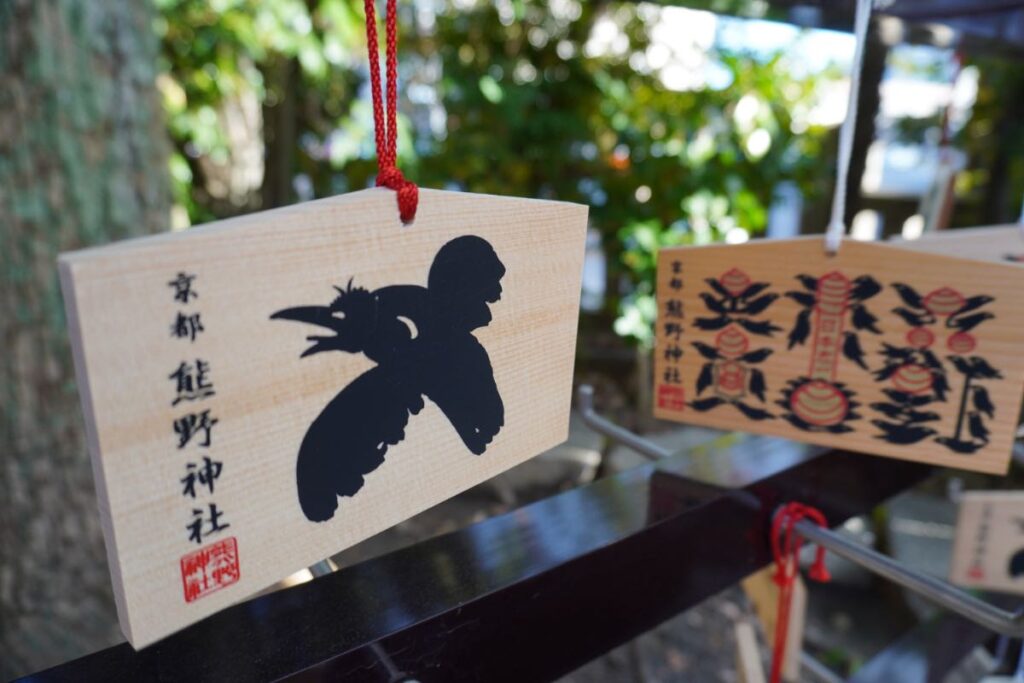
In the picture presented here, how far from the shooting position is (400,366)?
21.8 inches

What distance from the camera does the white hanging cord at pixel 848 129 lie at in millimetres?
712

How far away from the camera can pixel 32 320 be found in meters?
1.62

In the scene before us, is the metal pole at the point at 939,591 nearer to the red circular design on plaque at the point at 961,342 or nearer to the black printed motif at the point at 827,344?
the black printed motif at the point at 827,344

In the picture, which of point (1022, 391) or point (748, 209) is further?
point (748, 209)

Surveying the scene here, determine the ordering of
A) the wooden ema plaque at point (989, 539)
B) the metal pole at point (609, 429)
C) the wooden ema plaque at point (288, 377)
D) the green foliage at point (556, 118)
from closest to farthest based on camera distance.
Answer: the wooden ema plaque at point (288, 377)
the metal pole at point (609, 429)
the wooden ema plaque at point (989, 539)
the green foliage at point (556, 118)

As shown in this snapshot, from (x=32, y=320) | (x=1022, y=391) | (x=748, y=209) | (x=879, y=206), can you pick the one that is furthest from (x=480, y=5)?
(x=879, y=206)

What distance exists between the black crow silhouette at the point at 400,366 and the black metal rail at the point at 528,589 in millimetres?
125

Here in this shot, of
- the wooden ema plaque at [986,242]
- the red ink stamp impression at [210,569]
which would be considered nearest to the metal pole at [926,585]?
the wooden ema plaque at [986,242]

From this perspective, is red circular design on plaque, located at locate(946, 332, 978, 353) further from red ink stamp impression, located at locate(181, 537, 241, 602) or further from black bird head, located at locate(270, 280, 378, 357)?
red ink stamp impression, located at locate(181, 537, 241, 602)

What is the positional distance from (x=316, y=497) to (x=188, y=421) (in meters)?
0.12

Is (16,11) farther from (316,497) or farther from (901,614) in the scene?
(901,614)

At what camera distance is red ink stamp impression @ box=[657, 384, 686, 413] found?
0.93 meters

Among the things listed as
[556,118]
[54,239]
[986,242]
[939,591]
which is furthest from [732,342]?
[556,118]

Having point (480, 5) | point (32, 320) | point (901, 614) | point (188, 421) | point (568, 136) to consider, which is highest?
point (480, 5)
